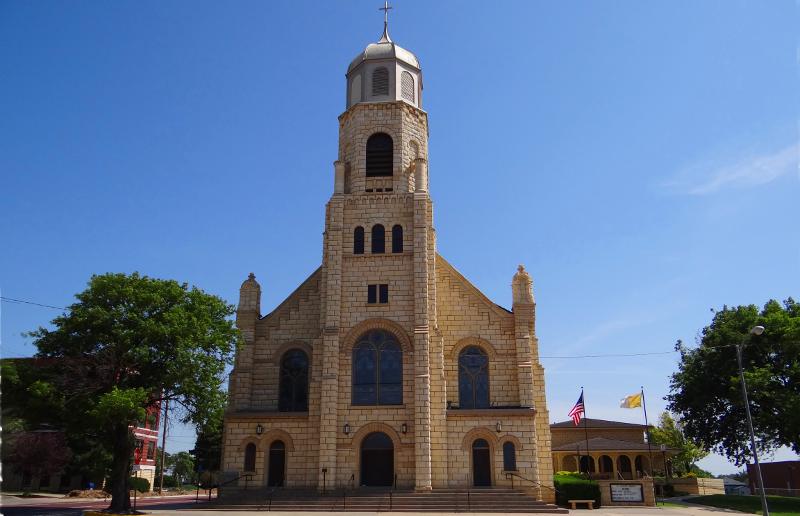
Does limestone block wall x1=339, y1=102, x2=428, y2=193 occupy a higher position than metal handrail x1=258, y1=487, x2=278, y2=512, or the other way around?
limestone block wall x1=339, y1=102, x2=428, y2=193

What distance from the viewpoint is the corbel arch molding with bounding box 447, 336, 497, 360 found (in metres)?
33.6

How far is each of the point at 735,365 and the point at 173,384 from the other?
34.0 m

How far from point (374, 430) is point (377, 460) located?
1.43 metres

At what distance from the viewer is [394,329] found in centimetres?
3291

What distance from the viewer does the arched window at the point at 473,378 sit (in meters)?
32.9

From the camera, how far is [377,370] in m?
32.5

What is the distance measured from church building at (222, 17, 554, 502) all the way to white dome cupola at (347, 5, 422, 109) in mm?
861

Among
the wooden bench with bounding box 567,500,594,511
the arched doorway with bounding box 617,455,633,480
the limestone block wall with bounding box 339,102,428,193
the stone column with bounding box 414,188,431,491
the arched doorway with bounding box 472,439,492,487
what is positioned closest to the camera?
the stone column with bounding box 414,188,431,491

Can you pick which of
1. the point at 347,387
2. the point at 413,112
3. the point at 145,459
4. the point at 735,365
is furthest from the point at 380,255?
the point at 145,459

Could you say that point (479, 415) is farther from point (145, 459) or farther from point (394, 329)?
point (145, 459)

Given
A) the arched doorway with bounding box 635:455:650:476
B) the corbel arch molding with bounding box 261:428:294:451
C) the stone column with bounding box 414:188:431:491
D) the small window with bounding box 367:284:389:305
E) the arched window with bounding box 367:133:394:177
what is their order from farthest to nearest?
1. the arched doorway with bounding box 635:455:650:476
2. the arched window with bounding box 367:133:394:177
3. the small window with bounding box 367:284:389:305
4. the corbel arch molding with bounding box 261:428:294:451
5. the stone column with bounding box 414:188:431:491

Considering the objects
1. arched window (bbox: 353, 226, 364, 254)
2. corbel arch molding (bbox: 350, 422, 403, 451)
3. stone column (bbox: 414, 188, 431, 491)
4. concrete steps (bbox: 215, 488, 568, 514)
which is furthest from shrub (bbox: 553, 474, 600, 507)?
arched window (bbox: 353, 226, 364, 254)

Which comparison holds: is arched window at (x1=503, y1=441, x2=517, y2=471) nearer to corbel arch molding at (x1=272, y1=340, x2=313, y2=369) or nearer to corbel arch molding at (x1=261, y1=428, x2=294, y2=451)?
corbel arch molding at (x1=261, y1=428, x2=294, y2=451)

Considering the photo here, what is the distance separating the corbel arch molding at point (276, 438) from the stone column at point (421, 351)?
6.39 meters
